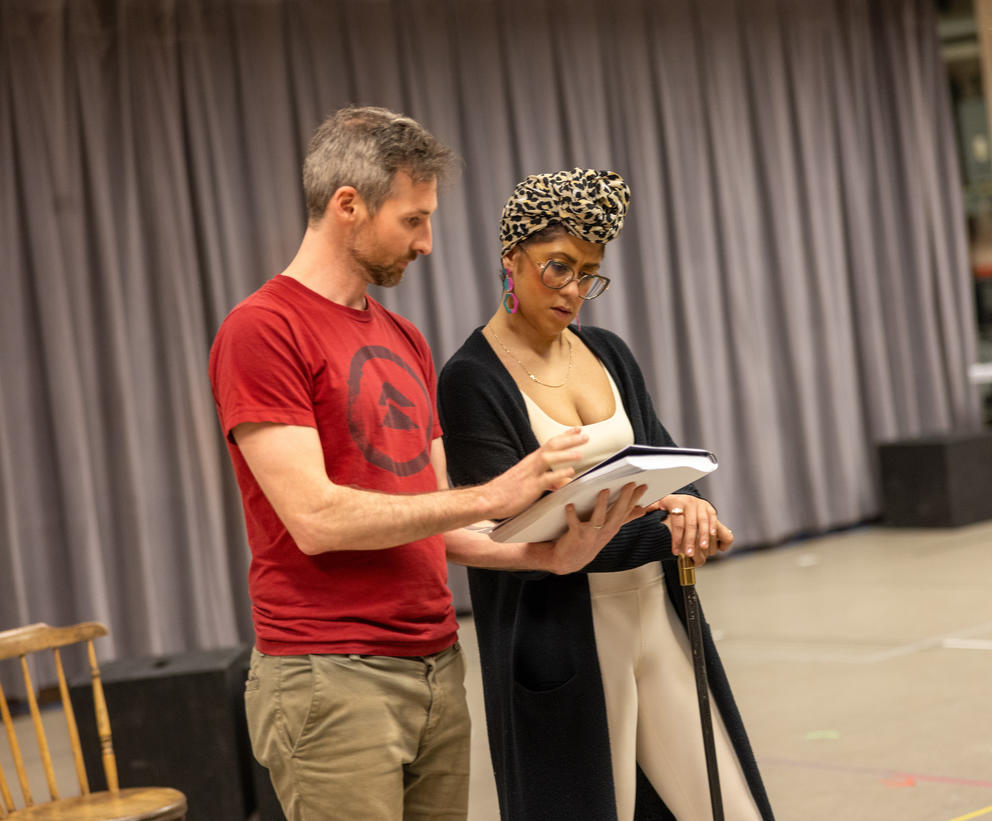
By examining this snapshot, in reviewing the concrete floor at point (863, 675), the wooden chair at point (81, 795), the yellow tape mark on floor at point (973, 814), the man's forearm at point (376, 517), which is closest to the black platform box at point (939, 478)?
the concrete floor at point (863, 675)

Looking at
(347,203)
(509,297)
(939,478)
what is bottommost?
(939,478)

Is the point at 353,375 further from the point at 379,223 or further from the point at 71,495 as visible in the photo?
the point at 71,495

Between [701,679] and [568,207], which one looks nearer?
[701,679]

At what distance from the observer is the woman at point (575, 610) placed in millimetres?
2115

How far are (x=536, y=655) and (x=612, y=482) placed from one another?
495 millimetres

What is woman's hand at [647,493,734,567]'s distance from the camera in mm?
2068

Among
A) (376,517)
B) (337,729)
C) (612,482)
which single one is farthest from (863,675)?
(376,517)

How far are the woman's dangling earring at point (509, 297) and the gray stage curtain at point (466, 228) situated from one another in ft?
12.2

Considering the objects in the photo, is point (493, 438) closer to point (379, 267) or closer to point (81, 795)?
point (379, 267)

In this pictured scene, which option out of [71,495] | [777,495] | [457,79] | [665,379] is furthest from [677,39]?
[71,495]

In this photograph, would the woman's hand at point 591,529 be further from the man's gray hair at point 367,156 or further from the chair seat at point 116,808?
the chair seat at point 116,808

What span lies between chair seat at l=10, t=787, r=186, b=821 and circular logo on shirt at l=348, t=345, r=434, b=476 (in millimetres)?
1236

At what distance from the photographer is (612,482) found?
176cm

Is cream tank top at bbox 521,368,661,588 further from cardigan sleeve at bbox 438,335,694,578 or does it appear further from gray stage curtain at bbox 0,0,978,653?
gray stage curtain at bbox 0,0,978,653
